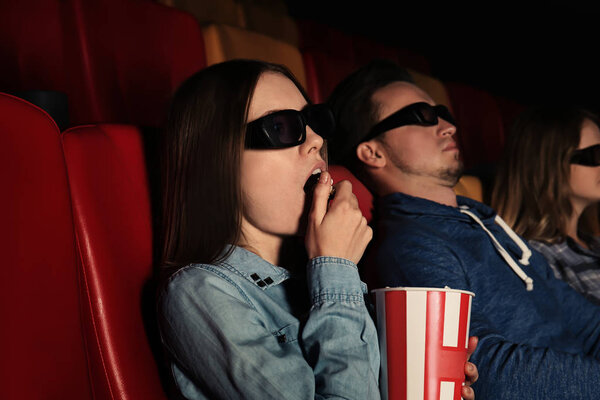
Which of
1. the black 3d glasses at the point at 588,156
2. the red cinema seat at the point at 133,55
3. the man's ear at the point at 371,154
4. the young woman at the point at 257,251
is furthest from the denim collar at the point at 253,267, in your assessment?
the black 3d glasses at the point at 588,156

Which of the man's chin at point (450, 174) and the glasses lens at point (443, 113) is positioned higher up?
the glasses lens at point (443, 113)

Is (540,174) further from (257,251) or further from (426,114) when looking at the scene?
(257,251)

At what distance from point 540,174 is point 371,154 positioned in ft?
1.29

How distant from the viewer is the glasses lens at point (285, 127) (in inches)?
19.8

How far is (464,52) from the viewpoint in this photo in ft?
8.71

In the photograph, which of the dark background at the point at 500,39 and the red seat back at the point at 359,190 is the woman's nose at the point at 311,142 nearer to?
the red seat back at the point at 359,190

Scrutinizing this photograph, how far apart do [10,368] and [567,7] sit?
276 cm

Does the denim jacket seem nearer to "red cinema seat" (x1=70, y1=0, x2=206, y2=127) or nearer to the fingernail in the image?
the fingernail

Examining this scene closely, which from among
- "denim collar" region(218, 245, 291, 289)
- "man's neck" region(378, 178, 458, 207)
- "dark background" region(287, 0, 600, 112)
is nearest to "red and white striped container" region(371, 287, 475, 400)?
"denim collar" region(218, 245, 291, 289)

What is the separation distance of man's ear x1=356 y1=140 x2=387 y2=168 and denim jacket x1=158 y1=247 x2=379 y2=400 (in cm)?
35

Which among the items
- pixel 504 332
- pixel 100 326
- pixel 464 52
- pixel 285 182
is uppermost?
pixel 464 52

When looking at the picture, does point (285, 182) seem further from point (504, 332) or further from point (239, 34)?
point (239, 34)

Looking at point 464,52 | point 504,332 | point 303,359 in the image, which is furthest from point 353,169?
point 464,52

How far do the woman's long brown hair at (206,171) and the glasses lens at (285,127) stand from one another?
0.02 meters
